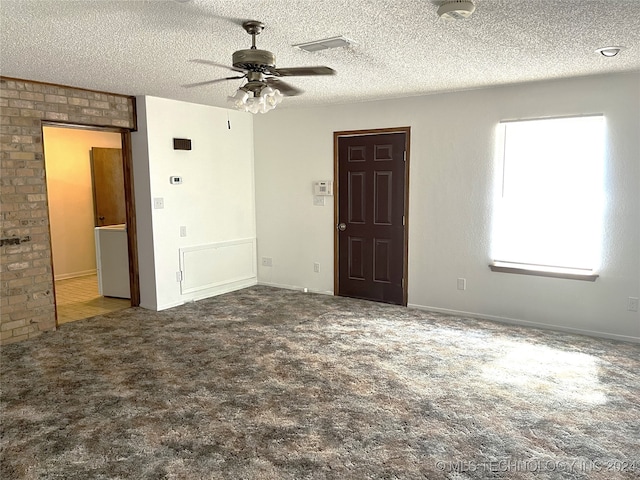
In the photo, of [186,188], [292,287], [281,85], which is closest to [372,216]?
[292,287]

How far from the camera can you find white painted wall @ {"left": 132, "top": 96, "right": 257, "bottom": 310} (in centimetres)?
528

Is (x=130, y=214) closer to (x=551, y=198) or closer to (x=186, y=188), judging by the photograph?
(x=186, y=188)

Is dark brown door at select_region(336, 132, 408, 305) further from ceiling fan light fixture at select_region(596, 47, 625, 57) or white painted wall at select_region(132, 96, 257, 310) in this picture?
ceiling fan light fixture at select_region(596, 47, 625, 57)

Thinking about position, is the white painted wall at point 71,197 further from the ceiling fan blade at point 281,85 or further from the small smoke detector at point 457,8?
the small smoke detector at point 457,8

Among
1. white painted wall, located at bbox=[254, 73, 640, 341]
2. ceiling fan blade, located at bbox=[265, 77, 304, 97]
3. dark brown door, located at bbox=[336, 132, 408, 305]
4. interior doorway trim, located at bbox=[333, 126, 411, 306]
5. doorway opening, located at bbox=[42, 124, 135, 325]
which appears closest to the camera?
ceiling fan blade, located at bbox=[265, 77, 304, 97]

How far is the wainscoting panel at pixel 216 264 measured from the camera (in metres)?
5.76

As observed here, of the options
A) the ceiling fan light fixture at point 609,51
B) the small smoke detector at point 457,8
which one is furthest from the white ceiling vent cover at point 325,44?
the ceiling fan light fixture at point 609,51

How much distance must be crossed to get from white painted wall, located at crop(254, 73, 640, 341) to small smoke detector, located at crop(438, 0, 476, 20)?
2498 millimetres

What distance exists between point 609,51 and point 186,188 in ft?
14.4

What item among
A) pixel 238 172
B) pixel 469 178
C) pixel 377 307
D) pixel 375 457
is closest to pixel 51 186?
pixel 238 172

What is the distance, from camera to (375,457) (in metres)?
2.49

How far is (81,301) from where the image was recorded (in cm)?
596

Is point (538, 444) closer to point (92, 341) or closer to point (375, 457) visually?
point (375, 457)

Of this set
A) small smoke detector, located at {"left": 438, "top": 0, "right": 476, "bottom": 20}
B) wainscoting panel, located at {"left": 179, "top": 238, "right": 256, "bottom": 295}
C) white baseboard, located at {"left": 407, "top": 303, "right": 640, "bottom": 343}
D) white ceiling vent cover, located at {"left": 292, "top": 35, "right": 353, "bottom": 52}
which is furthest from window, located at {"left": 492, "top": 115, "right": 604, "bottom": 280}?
wainscoting panel, located at {"left": 179, "top": 238, "right": 256, "bottom": 295}
